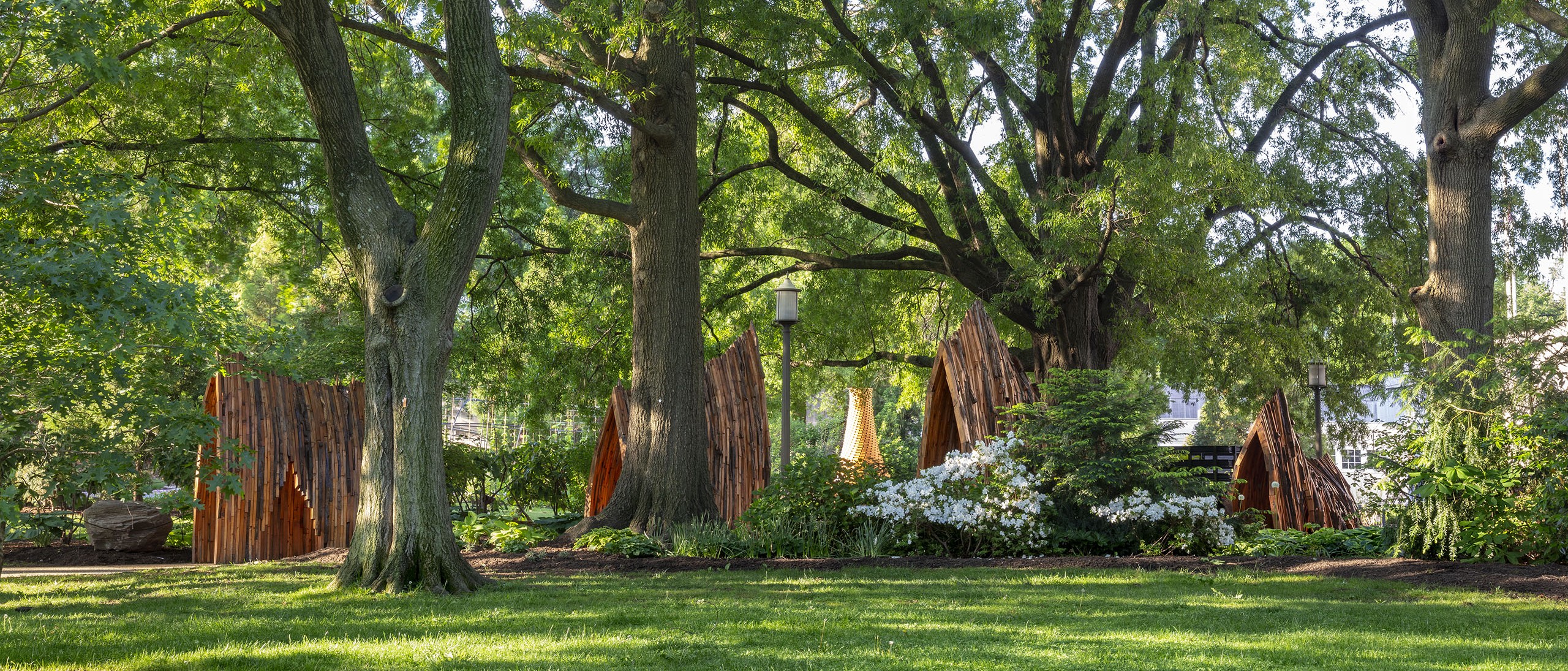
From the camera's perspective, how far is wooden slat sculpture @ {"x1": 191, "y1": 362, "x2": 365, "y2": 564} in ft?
33.4

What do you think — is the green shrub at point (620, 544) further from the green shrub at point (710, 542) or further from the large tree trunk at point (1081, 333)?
the large tree trunk at point (1081, 333)

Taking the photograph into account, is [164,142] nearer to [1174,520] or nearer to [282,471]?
[282,471]

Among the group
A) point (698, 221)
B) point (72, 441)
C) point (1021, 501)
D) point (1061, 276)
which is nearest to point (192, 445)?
point (72, 441)

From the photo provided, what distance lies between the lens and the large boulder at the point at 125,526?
11297mm

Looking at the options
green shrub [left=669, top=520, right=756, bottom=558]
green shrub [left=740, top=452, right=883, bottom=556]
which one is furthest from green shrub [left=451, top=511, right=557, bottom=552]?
green shrub [left=740, top=452, right=883, bottom=556]

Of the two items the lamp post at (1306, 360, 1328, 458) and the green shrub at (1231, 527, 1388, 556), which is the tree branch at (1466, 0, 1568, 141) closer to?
the green shrub at (1231, 527, 1388, 556)

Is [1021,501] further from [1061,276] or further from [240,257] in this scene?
[240,257]

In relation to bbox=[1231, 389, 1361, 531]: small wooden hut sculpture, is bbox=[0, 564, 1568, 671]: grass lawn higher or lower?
lower

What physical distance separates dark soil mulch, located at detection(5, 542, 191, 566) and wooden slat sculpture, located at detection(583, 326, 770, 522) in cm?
470

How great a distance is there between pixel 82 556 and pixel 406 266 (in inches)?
261

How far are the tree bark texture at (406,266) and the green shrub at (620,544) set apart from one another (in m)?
2.20

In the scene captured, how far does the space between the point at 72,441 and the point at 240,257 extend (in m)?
8.96

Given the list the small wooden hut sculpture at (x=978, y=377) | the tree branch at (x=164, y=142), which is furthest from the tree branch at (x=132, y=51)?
the small wooden hut sculpture at (x=978, y=377)

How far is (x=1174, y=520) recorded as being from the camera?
30.1ft
